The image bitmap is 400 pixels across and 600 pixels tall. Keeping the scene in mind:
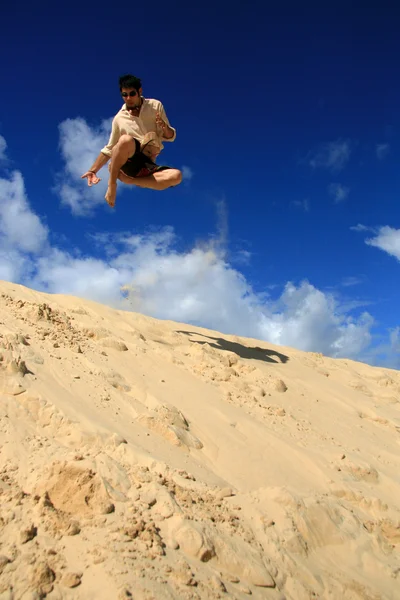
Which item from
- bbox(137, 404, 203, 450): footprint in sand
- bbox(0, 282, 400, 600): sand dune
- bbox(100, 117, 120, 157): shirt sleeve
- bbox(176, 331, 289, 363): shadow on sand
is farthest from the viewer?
bbox(176, 331, 289, 363): shadow on sand

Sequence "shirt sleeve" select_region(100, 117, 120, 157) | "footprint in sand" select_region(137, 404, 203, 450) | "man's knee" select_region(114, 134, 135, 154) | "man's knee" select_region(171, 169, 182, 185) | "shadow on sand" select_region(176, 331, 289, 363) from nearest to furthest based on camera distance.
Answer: "footprint in sand" select_region(137, 404, 203, 450)
"man's knee" select_region(114, 134, 135, 154)
"man's knee" select_region(171, 169, 182, 185)
"shirt sleeve" select_region(100, 117, 120, 157)
"shadow on sand" select_region(176, 331, 289, 363)

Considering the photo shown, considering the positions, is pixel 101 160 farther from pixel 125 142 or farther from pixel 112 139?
pixel 125 142

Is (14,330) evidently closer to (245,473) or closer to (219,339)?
(245,473)

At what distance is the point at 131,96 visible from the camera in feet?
19.8

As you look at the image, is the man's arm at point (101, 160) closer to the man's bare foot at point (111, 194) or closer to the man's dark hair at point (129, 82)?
the man's bare foot at point (111, 194)

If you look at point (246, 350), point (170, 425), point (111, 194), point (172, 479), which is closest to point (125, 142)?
point (111, 194)

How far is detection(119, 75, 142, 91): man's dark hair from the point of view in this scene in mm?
6031

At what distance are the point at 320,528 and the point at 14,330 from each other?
3674 mm

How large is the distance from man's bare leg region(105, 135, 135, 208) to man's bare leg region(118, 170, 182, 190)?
159mm

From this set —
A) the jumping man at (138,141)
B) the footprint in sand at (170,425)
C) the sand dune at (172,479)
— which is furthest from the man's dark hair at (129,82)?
the footprint in sand at (170,425)

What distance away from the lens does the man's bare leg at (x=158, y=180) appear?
616cm

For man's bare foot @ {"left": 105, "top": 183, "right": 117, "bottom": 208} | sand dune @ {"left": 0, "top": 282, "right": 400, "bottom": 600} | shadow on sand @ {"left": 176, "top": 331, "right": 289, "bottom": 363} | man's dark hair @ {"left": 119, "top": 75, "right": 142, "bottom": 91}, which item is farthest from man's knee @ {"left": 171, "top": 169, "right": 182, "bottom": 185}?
shadow on sand @ {"left": 176, "top": 331, "right": 289, "bottom": 363}

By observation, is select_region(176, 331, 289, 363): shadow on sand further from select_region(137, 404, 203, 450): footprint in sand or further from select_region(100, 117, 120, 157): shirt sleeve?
select_region(137, 404, 203, 450): footprint in sand

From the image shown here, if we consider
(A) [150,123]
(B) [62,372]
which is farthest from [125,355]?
(A) [150,123]
